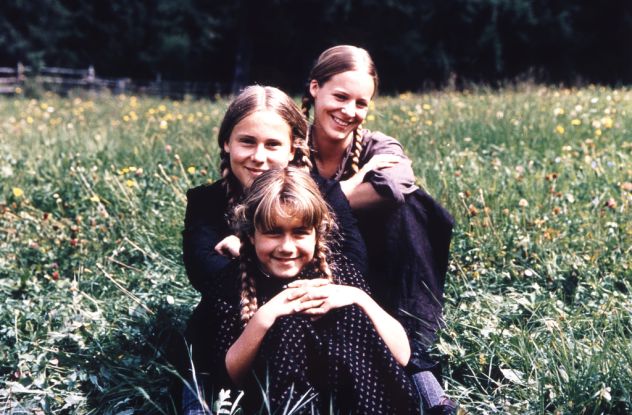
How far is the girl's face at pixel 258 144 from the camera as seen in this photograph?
2555 millimetres

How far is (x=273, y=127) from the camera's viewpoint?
8.44 feet

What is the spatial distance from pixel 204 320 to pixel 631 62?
21.4m

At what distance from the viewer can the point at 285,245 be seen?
2.22 meters

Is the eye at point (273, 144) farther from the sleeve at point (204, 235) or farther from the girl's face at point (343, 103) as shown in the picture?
the girl's face at point (343, 103)

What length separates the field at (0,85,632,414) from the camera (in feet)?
7.80

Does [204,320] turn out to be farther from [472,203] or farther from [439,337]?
[472,203]

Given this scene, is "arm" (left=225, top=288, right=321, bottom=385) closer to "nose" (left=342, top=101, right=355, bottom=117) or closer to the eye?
the eye

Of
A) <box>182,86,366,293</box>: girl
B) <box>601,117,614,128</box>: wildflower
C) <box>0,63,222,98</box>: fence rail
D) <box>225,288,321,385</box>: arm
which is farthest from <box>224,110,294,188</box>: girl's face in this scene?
<box>0,63,222,98</box>: fence rail

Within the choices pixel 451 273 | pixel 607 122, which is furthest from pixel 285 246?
pixel 607 122

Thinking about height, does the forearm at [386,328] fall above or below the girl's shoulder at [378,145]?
below

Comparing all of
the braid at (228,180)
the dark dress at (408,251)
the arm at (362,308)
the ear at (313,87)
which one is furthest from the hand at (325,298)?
the ear at (313,87)

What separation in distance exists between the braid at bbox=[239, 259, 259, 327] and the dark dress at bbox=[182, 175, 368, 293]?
5.6 inches

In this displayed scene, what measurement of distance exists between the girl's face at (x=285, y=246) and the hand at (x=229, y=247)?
8.6 inches

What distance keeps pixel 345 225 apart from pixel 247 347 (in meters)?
0.66
